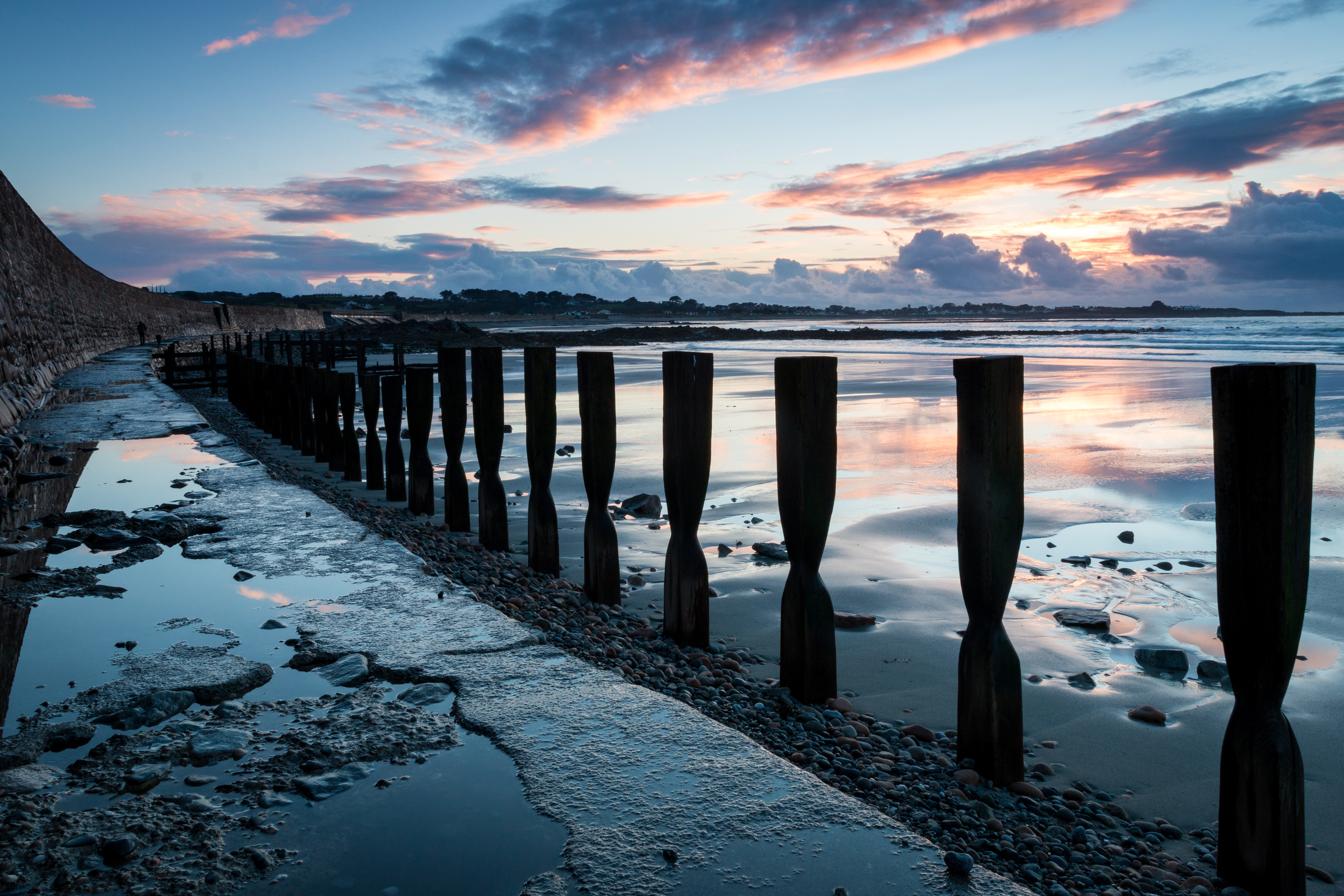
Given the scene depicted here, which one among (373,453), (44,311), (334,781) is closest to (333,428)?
(373,453)

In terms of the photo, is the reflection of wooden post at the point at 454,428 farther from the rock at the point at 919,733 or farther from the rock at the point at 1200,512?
the rock at the point at 1200,512

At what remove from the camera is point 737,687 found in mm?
3518

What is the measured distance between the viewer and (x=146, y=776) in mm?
2238

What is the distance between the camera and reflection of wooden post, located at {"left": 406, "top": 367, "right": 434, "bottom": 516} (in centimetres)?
696

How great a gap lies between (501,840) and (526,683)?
840 millimetres

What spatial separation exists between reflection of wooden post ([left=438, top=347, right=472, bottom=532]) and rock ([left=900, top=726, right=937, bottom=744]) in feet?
13.1

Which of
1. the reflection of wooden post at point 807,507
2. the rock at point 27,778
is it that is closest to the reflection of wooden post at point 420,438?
the reflection of wooden post at point 807,507

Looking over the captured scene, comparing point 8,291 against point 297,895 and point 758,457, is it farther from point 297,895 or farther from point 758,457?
point 297,895

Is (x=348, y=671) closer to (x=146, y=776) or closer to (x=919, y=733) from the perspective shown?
(x=146, y=776)

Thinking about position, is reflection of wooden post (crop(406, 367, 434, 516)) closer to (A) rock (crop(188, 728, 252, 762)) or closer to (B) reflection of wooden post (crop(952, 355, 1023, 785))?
(A) rock (crop(188, 728, 252, 762))

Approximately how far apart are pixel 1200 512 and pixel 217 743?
795 centimetres

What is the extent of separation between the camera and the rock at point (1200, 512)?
7250 mm

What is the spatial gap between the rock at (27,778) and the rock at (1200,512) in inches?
315

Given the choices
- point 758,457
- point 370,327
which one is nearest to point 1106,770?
point 758,457
